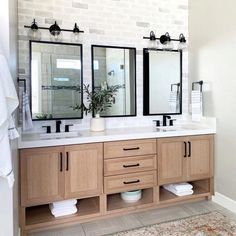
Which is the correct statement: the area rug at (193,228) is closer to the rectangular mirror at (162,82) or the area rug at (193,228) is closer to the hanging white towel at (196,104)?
the hanging white towel at (196,104)

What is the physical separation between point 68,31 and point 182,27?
1504mm

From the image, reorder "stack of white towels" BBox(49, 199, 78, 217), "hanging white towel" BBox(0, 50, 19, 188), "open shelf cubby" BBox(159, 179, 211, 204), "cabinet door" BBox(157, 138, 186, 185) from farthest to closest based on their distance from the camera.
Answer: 1. "open shelf cubby" BBox(159, 179, 211, 204)
2. "cabinet door" BBox(157, 138, 186, 185)
3. "stack of white towels" BBox(49, 199, 78, 217)
4. "hanging white towel" BBox(0, 50, 19, 188)

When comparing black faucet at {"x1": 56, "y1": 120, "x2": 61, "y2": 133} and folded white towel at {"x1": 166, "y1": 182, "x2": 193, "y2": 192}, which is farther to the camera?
folded white towel at {"x1": 166, "y1": 182, "x2": 193, "y2": 192}

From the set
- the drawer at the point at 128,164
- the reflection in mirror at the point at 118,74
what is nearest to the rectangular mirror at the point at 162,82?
the reflection in mirror at the point at 118,74

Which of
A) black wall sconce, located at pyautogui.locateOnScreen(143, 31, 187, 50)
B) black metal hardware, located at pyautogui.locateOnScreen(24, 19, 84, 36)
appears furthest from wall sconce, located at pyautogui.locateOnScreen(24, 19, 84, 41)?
black wall sconce, located at pyautogui.locateOnScreen(143, 31, 187, 50)

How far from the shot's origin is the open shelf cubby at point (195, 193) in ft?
9.21

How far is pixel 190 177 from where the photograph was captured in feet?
9.32

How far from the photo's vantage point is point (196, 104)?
10.1 ft

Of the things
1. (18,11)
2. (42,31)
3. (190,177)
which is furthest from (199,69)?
(18,11)

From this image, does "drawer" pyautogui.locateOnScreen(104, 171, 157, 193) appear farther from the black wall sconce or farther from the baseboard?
the black wall sconce

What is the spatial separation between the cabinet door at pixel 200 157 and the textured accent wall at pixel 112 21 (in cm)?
59

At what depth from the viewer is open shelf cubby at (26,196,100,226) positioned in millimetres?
2350

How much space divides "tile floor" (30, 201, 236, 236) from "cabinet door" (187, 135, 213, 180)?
0.33 meters

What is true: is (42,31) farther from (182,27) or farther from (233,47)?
(233,47)
